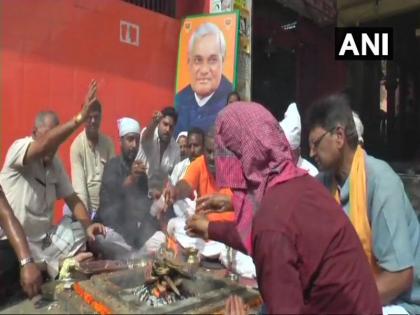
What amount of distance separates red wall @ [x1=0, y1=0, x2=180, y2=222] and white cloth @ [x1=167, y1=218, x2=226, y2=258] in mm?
890

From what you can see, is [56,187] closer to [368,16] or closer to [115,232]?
[115,232]

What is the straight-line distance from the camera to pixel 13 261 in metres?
2.90

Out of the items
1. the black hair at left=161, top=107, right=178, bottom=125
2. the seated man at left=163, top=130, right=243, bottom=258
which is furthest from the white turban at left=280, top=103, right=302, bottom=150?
the black hair at left=161, top=107, right=178, bottom=125

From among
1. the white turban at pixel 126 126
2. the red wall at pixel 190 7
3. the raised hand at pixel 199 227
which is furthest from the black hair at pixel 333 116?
the red wall at pixel 190 7

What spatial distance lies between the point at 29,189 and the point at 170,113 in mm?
1977

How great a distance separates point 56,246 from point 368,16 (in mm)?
4993

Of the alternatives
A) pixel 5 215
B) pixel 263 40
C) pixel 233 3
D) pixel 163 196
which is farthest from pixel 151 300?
pixel 263 40

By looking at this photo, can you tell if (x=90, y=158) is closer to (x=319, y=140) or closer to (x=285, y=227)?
(x=319, y=140)

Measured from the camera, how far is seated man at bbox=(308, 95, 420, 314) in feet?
7.46

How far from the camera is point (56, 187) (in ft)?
11.4

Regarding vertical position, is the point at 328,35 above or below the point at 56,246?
above

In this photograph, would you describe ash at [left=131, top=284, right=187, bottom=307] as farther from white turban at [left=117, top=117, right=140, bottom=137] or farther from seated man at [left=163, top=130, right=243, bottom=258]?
white turban at [left=117, top=117, right=140, bottom=137]

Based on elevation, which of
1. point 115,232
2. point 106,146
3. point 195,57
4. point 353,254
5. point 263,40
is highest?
point 263,40

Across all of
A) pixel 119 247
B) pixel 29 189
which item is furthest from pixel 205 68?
pixel 29 189
